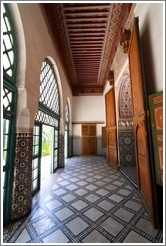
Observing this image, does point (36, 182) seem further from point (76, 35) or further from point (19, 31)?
point (76, 35)

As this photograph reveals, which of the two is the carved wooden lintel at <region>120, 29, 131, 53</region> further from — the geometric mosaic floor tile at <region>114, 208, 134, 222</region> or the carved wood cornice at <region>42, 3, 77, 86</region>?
the geometric mosaic floor tile at <region>114, 208, 134, 222</region>

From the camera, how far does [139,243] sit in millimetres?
1467

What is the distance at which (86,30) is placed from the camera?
4141 mm

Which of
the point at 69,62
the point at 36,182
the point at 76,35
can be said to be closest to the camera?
the point at 36,182

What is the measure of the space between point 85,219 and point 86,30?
4.68 meters

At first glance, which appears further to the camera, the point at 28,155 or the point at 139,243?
the point at 28,155

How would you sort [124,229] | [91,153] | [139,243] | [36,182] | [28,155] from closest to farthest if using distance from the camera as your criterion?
1. [139,243]
2. [124,229]
3. [28,155]
4. [36,182]
5. [91,153]

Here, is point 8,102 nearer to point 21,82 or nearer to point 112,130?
point 21,82

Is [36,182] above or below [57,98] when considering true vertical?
below

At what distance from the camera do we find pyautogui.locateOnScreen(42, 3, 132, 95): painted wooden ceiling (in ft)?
11.0

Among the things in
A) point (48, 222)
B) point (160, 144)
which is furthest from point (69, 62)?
point (48, 222)

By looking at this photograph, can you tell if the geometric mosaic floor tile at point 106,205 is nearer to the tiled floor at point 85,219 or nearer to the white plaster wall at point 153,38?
the tiled floor at point 85,219

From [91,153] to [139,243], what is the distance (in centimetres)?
679

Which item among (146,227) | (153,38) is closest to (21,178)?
(146,227)
